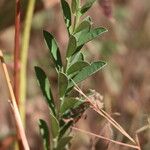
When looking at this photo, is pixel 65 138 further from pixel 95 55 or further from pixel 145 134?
pixel 95 55

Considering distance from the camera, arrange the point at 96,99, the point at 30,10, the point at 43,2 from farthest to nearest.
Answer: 1. the point at 43,2
2. the point at 30,10
3. the point at 96,99

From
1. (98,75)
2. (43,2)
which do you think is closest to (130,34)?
(98,75)

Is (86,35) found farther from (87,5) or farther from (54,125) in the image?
(54,125)

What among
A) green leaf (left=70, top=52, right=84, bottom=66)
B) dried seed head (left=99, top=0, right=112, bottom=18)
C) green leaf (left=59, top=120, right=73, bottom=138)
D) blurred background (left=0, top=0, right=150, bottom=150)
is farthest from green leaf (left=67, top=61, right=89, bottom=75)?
blurred background (left=0, top=0, right=150, bottom=150)

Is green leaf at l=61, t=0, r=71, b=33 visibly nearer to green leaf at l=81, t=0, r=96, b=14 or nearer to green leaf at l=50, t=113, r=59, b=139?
green leaf at l=81, t=0, r=96, b=14

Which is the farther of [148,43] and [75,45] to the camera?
[148,43]

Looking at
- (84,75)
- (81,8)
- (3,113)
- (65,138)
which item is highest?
(81,8)
